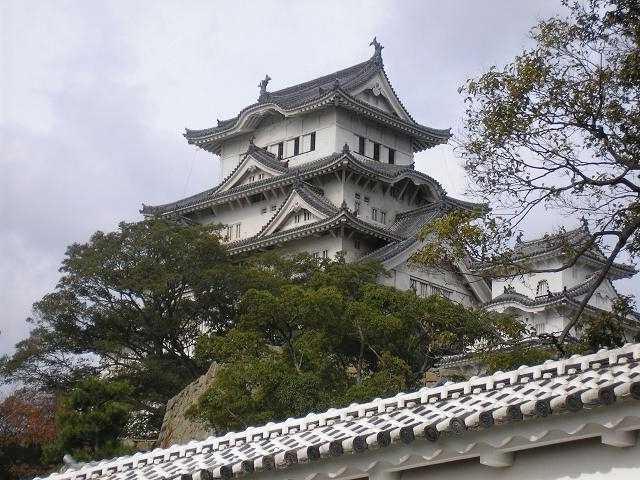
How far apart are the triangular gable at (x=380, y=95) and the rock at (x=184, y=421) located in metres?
27.6

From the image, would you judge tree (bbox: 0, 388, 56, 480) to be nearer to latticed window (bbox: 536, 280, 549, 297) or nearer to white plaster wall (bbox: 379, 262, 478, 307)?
white plaster wall (bbox: 379, 262, 478, 307)

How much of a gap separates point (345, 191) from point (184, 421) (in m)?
23.8

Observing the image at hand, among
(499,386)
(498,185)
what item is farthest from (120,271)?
(499,386)

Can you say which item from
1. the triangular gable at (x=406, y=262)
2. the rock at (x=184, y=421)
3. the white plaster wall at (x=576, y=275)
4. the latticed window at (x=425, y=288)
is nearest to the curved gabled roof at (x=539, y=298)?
the triangular gable at (x=406, y=262)

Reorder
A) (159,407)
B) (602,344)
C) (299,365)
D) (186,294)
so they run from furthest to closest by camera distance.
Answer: (186,294) < (159,407) < (299,365) < (602,344)

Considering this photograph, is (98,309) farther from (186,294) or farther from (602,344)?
(602,344)

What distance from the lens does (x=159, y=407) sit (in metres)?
39.8

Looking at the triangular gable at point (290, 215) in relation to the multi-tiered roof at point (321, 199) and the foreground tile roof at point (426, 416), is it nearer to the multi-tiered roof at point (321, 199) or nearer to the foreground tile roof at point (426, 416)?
the multi-tiered roof at point (321, 199)

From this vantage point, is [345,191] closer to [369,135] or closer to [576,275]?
[369,135]

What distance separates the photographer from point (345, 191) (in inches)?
2101

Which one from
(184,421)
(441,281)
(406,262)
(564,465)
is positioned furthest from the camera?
(441,281)

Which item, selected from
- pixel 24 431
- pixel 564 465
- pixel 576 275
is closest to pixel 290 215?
pixel 576 275

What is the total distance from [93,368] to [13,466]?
23.3 ft

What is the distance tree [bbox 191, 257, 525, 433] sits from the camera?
1121 inches
